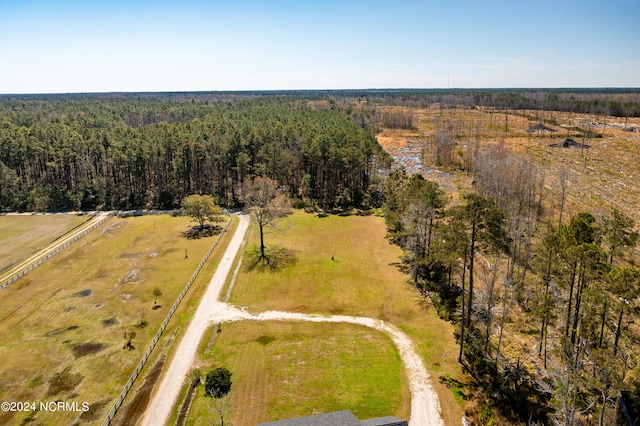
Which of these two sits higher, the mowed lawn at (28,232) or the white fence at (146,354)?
the mowed lawn at (28,232)

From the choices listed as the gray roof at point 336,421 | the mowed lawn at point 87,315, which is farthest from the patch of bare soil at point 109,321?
the gray roof at point 336,421

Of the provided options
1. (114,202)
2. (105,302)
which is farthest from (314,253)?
(114,202)

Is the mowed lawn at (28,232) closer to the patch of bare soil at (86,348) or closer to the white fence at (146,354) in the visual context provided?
the patch of bare soil at (86,348)

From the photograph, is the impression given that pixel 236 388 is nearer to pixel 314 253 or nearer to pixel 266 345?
pixel 266 345

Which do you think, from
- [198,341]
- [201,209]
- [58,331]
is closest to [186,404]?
[198,341]

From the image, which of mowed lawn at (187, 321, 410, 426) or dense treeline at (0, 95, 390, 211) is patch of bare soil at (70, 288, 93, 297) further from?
Answer: dense treeline at (0, 95, 390, 211)

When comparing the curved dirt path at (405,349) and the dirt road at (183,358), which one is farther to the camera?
the curved dirt path at (405,349)
